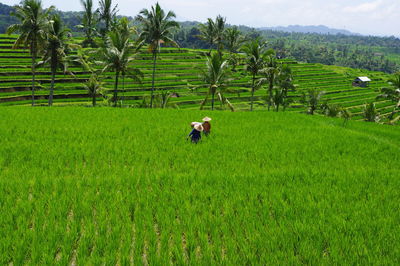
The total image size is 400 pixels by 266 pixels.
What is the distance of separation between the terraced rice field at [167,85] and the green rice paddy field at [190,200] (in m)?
12.8

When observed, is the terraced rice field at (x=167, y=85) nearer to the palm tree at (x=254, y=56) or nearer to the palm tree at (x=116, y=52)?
the palm tree at (x=116, y=52)

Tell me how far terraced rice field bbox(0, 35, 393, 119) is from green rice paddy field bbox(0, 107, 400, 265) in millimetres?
12825

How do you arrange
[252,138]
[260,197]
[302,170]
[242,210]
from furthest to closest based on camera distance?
[252,138]
[302,170]
[260,197]
[242,210]

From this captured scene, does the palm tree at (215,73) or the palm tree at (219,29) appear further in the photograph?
the palm tree at (219,29)

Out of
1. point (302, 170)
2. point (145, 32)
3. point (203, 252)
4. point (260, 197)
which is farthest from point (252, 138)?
point (145, 32)

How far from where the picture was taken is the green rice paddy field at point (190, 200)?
11.8 ft

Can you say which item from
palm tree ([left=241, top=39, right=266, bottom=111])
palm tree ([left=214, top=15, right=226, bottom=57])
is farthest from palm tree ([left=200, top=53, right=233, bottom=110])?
palm tree ([left=214, top=15, right=226, bottom=57])

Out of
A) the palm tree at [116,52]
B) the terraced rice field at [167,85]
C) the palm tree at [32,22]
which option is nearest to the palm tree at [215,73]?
the terraced rice field at [167,85]

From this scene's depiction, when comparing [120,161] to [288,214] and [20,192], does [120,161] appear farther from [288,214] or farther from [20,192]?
[288,214]

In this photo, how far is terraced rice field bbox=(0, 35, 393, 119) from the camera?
3183 centimetres

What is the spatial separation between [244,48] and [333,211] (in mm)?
19535

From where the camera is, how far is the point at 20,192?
194 inches

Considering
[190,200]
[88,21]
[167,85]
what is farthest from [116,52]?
[88,21]

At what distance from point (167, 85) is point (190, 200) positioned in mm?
37578
